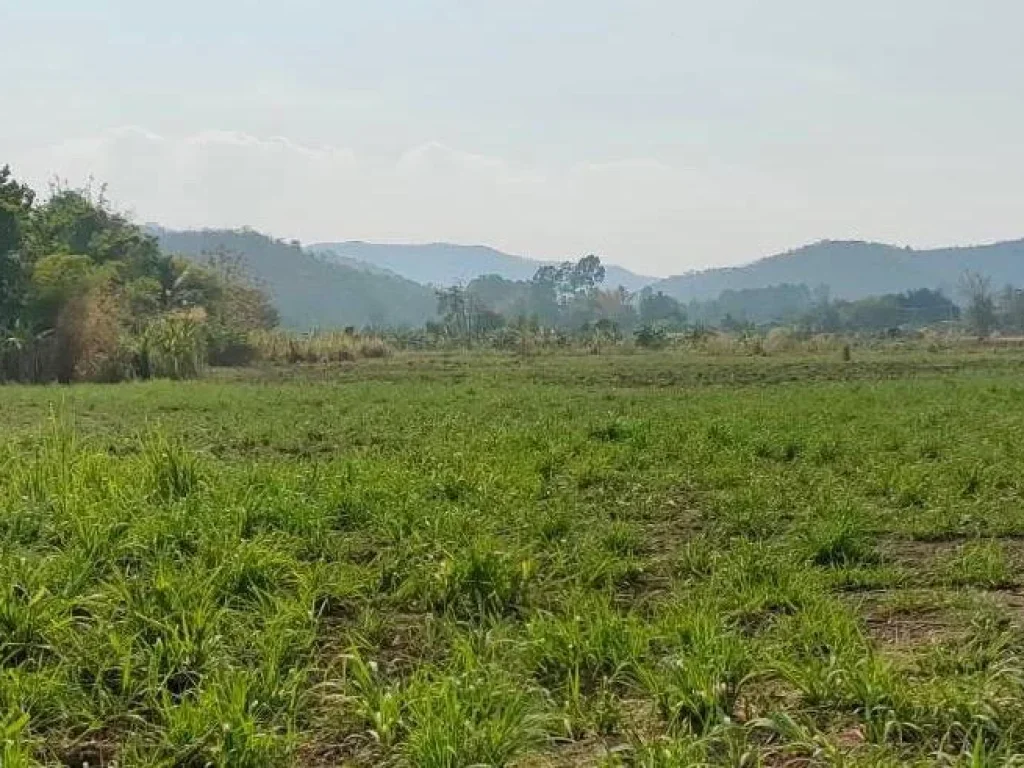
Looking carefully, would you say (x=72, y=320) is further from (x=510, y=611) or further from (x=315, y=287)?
(x=315, y=287)

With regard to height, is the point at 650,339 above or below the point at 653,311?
below

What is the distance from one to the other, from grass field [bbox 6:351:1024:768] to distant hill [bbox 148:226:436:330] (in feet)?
528

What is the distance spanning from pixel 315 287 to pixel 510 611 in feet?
597

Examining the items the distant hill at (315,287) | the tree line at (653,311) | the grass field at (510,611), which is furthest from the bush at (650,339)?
the distant hill at (315,287)

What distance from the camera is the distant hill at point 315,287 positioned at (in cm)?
17375

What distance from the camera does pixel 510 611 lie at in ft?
15.3

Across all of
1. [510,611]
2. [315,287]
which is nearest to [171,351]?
[510,611]

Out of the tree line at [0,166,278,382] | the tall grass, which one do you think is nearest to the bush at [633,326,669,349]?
the tall grass

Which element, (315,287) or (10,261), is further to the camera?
(315,287)

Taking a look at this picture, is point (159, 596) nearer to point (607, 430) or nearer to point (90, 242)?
point (607, 430)

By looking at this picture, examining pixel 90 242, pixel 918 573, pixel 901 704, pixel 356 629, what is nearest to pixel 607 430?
pixel 918 573

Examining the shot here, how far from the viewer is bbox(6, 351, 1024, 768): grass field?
326 cm

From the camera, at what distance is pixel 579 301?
153m

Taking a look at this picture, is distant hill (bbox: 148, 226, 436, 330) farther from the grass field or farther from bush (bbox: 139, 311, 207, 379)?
the grass field
